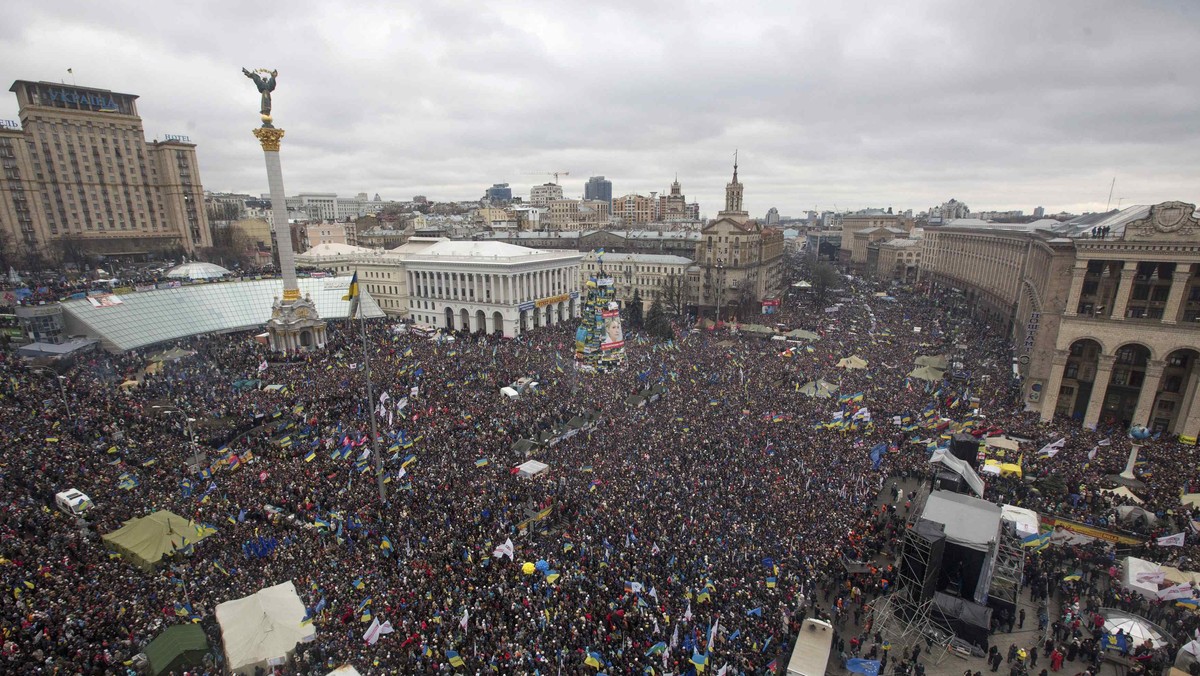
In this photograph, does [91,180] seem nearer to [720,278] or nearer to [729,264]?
[720,278]

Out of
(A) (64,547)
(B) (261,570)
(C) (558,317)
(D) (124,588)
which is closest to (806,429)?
(B) (261,570)

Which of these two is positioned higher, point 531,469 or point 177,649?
point 177,649

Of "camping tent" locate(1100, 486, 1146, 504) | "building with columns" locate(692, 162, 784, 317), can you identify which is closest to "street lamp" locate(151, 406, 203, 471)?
"camping tent" locate(1100, 486, 1146, 504)

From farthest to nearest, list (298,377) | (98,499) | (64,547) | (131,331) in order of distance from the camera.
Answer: (131,331) → (298,377) → (98,499) → (64,547)

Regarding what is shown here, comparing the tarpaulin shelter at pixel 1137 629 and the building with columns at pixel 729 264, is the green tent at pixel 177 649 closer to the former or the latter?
the tarpaulin shelter at pixel 1137 629

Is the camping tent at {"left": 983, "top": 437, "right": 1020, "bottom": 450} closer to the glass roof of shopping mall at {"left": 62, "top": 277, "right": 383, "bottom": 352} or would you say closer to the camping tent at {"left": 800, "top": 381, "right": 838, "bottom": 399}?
the camping tent at {"left": 800, "top": 381, "right": 838, "bottom": 399}

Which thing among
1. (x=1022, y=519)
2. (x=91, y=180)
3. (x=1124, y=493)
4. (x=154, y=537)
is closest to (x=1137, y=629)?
(x=1022, y=519)

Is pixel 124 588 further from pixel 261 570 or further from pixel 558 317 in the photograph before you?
pixel 558 317
